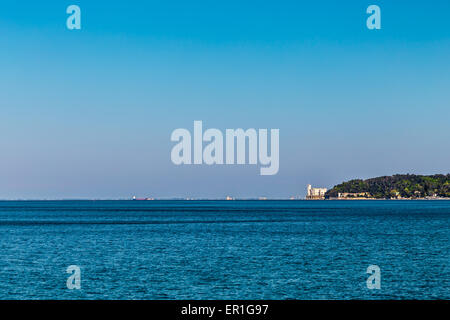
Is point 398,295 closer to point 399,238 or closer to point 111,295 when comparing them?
point 111,295

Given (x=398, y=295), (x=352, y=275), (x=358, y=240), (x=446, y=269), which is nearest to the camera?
(x=398, y=295)

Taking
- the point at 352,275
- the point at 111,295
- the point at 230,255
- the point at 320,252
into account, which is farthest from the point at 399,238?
the point at 111,295

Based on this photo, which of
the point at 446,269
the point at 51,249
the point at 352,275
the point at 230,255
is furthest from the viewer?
the point at 51,249

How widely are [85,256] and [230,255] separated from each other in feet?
A: 57.1

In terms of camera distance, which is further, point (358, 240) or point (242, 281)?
point (358, 240)

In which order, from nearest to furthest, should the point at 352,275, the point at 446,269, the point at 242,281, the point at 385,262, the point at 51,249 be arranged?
the point at 242,281, the point at 352,275, the point at 446,269, the point at 385,262, the point at 51,249

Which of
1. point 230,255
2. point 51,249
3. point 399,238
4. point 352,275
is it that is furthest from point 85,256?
point 399,238

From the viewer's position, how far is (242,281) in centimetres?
4441

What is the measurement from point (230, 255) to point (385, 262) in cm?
1762
